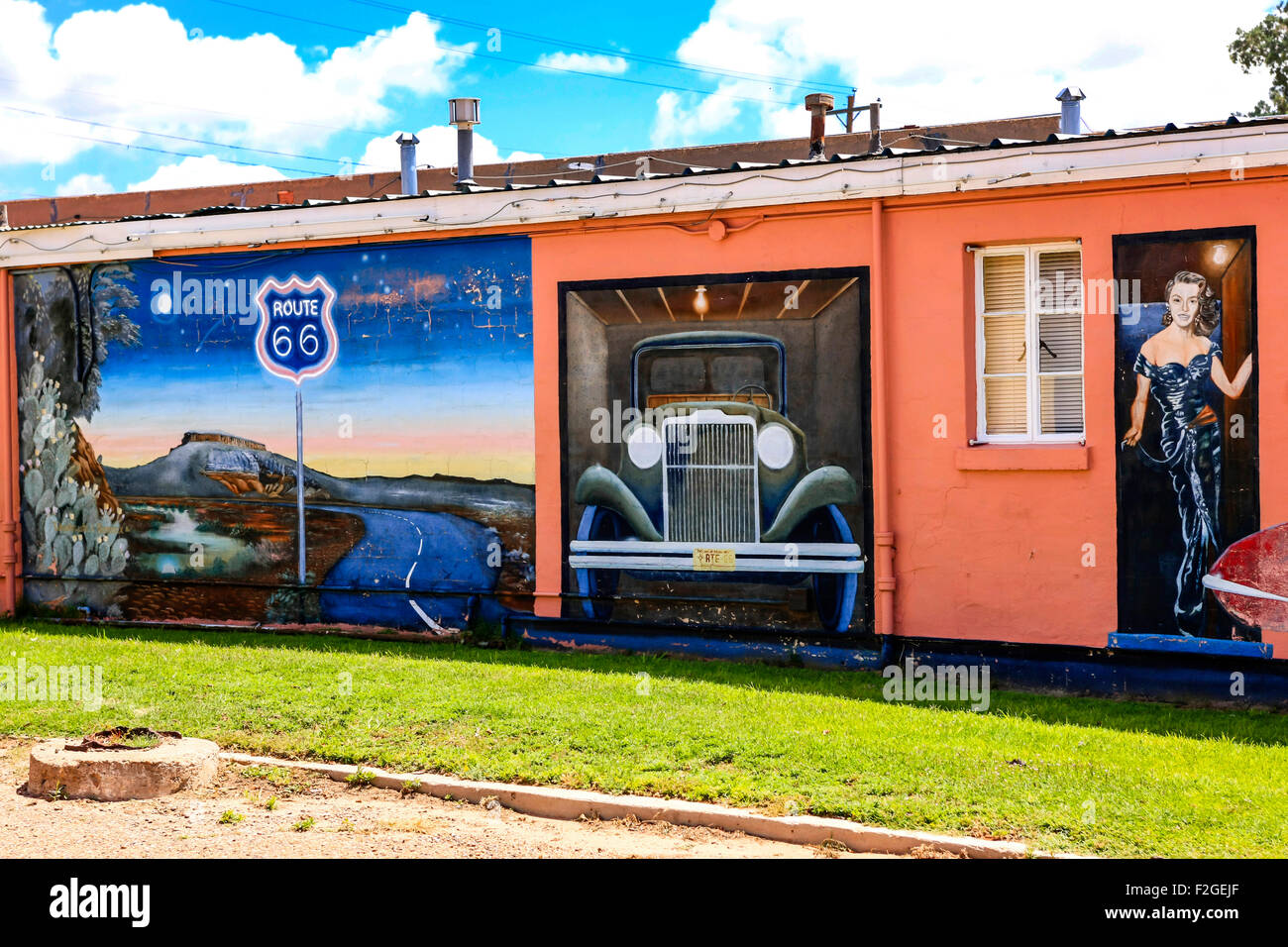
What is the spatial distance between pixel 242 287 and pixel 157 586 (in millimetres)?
3052

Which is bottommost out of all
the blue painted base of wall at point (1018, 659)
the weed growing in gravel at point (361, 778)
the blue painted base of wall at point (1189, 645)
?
the weed growing in gravel at point (361, 778)

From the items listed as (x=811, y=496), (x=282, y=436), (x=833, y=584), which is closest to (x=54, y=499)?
(x=282, y=436)

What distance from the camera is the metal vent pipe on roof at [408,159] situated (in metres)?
16.8

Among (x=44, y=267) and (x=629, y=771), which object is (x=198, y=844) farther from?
(x=44, y=267)

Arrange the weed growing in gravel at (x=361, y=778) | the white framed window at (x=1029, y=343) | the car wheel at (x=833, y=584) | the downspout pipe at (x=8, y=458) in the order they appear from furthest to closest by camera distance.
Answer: the downspout pipe at (x=8, y=458) → the car wheel at (x=833, y=584) → the white framed window at (x=1029, y=343) → the weed growing in gravel at (x=361, y=778)

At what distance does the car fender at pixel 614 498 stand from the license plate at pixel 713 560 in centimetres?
38

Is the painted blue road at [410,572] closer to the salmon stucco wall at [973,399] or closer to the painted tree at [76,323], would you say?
the painted tree at [76,323]

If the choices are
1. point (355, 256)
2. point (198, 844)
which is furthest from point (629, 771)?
point (355, 256)

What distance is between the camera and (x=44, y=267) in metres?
13.0

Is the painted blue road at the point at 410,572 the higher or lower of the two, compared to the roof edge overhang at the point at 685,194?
lower

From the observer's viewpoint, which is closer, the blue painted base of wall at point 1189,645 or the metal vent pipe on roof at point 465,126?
the blue painted base of wall at point 1189,645

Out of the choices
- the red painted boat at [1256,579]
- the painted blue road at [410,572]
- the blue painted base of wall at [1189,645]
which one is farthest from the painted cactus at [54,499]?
the red painted boat at [1256,579]

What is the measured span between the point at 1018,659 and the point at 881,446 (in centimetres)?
189

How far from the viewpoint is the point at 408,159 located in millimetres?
17156
